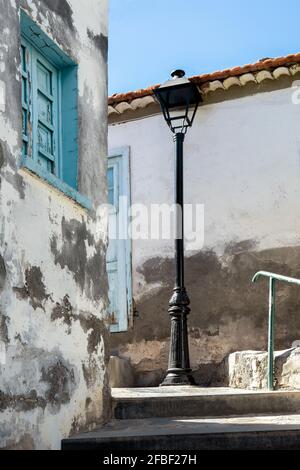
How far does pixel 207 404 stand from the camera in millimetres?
5918

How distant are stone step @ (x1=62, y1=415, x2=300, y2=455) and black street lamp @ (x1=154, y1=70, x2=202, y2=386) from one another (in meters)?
2.27

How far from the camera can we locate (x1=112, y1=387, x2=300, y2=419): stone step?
5.88m

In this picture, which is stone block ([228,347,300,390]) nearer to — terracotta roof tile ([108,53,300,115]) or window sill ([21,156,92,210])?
window sill ([21,156,92,210])

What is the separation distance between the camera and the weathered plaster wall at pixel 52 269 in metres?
4.62

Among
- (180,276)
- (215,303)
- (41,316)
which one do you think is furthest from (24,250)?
(215,303)

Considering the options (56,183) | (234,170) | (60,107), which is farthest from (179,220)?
(56,183)

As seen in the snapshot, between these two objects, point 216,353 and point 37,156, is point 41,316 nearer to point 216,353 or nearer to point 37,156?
point 37,156

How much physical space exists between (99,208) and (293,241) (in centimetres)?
353

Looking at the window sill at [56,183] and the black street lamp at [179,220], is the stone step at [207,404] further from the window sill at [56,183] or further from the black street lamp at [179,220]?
the window sill at [56,183]

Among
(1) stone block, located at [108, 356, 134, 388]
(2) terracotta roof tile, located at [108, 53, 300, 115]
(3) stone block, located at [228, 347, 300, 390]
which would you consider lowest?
(1) stone block, located at [108, 356, 134, 388]

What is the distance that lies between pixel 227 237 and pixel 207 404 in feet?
12.0

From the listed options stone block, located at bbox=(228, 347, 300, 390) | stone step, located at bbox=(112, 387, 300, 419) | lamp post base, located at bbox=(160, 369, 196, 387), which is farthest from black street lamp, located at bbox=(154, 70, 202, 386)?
stone step, located at bbox=(112, 387, 300, 419)

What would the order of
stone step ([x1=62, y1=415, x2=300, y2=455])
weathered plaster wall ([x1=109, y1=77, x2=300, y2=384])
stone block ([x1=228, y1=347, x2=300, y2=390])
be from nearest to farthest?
stone step ([x1=62, y1=415, x2=300, y2=455]) < stone block ([x1=228, y1=347, x2=300, y2=390]) < weathered plaster wall ([x1=109, y1=77, x2=300, y2=384])

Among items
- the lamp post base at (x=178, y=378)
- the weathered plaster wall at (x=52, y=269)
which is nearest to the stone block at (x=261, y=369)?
the lamp post base at (x=178, y=378)
